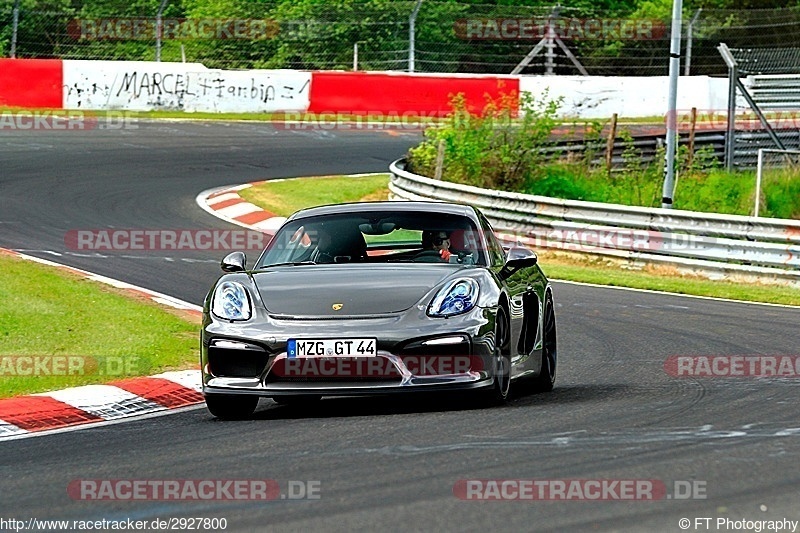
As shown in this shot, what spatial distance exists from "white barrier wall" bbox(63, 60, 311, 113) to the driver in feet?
79.0

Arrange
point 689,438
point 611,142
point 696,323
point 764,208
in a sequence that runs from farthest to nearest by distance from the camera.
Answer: point 611,142
point 764,208
point 696,323
point 689,438

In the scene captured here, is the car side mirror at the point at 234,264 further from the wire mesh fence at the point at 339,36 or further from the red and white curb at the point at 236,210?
the wire mesh fence at the point at 339,36

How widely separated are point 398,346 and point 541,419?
87 centimetres

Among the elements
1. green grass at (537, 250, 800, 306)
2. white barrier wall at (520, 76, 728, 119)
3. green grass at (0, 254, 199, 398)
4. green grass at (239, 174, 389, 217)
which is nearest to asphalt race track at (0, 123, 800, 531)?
green grass at (0, 254, 199, 398)

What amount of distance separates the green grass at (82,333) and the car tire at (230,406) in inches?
58.6

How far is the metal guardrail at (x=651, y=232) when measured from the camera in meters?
18.7

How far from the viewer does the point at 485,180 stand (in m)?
25.1

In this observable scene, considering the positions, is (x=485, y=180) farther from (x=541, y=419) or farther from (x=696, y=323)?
(x=541, y=419)

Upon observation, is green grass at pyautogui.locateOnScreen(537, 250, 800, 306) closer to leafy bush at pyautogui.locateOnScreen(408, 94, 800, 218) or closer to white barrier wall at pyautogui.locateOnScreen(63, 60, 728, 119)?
leafy bush at pyautogui.locateOnScreen(408, 94, 800, 218)

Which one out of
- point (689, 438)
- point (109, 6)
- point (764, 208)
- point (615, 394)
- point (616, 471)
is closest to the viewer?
point (616, 471)

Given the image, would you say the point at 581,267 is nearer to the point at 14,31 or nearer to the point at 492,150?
the point at 492,150

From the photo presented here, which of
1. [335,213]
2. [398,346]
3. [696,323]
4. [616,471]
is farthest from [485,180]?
[616,471]

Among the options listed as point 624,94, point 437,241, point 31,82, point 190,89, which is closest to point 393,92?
point 190,89

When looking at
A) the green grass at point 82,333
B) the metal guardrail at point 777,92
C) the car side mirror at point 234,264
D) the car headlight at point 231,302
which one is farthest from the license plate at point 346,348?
the metal guardrail at point 777,92
